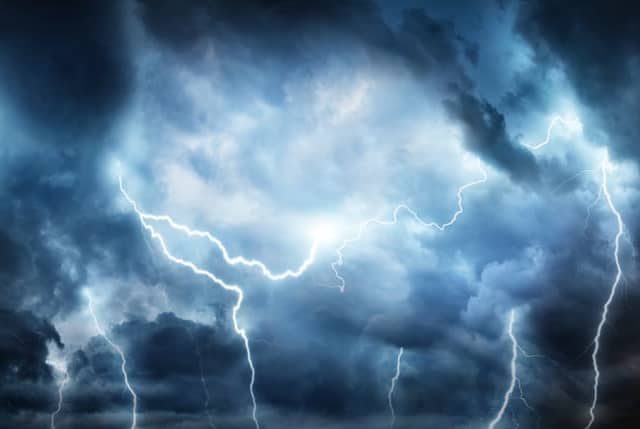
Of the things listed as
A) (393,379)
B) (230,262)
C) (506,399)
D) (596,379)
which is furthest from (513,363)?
(230,262)

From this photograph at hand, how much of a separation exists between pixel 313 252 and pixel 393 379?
11608mm

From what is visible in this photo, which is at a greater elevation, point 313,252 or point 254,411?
point 313,252

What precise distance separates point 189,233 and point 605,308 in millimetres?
26727

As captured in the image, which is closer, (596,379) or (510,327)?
(596,379)

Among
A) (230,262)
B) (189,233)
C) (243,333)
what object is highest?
(189,233)

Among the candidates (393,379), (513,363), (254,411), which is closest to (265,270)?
(254,411)

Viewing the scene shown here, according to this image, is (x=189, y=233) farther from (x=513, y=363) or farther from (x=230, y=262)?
(x=513, y=363)

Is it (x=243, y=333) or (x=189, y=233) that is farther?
(x=189, y=233)

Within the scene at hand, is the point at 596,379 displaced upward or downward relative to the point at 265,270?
downward

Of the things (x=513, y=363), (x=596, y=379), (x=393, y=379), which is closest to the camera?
(x=596, y=379)

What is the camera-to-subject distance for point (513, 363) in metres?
33.9

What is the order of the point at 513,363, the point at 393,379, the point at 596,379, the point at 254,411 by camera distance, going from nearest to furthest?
1. the point at 254,411
2. the point at 596,379
3. the point at 513,363
4. the point at 393,379

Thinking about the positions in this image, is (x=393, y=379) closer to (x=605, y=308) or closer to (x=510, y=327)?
(x=510, y=327)

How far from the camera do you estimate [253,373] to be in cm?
3000
